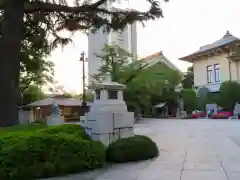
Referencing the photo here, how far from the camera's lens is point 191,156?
27.4 ft

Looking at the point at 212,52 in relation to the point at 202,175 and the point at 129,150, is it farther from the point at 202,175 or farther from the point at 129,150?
the point at 202,175

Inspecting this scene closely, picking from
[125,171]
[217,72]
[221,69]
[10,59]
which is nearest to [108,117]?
[125,171]

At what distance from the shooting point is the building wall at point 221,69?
32.9m

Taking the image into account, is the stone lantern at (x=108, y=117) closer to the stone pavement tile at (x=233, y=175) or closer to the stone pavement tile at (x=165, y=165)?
the stone pavement tile at (x=165, y=165)

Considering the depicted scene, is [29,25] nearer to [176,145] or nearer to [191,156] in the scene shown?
[176,145]

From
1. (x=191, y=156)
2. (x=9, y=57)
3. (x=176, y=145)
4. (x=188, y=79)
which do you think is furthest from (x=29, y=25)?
(x=188, y=79)

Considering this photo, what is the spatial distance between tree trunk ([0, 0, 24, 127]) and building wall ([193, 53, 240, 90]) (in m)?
25.9

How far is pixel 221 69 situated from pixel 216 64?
115 centimetres

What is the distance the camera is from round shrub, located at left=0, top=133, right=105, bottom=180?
6.30m

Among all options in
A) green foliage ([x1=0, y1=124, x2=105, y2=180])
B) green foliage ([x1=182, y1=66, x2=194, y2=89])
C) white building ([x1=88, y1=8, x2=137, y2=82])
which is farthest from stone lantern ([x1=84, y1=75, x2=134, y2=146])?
green foliage ([x1=182, y1=66, x2=194, y2=89])

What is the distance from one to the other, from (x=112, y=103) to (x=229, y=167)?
3648 mm

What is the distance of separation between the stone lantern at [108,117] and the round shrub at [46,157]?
1288mm

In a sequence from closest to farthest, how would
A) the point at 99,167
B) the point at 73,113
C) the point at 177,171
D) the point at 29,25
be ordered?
the point at 177,171
the point at 99,167
the point at 29,25
the point at 73,113

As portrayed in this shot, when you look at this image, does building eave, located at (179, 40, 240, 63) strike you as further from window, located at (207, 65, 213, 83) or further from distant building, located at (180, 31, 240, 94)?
window, located at (207, 65, 213, 83)
